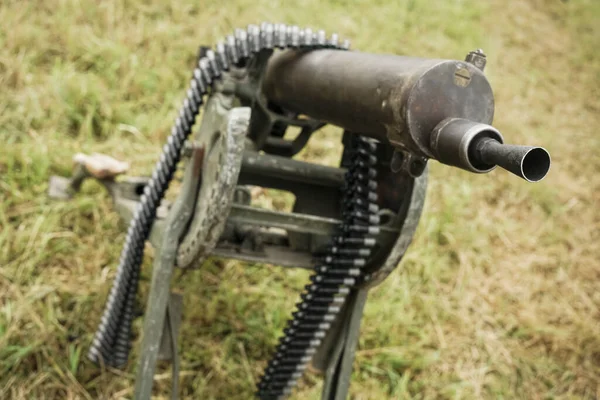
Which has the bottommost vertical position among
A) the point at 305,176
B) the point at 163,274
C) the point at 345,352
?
the point at 345,352

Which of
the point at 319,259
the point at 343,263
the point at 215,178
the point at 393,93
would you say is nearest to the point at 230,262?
the point at 319,259

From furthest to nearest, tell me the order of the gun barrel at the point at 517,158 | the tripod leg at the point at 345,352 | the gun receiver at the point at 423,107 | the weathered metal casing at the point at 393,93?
the tripod leg at the point at 345,352 < the weathered metal casing at the point at 393,93 < the gun receiver at the point at 423,107 < the gun barrel at the point at 517,158

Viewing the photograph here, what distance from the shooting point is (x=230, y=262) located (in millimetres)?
3604

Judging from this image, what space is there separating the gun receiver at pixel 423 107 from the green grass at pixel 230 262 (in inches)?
65.5

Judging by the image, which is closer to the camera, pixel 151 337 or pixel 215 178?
pixel 215 178

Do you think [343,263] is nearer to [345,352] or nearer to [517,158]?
[345,352]

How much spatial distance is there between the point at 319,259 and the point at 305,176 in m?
0.34

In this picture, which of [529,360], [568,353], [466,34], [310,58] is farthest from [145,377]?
[466,34]

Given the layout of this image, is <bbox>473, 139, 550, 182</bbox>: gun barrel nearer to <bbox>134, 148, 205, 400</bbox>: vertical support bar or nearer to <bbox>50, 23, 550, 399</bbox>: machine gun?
<bbox>50, 23, 550, 399</bbox>: machine gun

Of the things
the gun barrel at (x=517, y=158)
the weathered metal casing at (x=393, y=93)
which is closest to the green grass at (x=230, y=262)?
the weathered metal casing at (x=393, y=93)

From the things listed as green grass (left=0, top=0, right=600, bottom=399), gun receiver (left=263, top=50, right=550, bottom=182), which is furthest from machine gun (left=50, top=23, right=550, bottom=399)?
green grass (left=0, top=0, right=600, bottom=399)

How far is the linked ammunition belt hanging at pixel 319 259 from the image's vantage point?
2.29m

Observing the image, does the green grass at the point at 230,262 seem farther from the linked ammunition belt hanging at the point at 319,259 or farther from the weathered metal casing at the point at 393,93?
the weathered metal casing at the point at 393,93

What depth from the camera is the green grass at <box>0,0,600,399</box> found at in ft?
10.2
